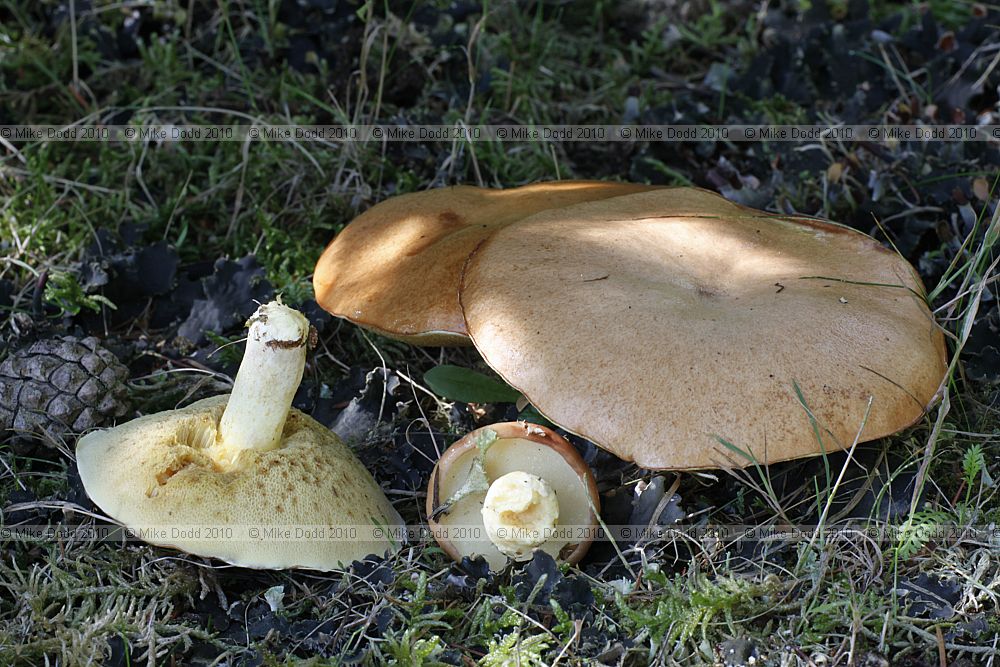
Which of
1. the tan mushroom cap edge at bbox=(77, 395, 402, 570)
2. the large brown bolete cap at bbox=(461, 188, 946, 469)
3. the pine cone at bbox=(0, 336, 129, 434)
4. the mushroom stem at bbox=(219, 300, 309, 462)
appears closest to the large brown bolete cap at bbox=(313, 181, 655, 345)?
the large brown bolete cap at bbox=(461, 188, 946, 469)

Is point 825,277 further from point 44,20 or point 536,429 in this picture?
point 44,20

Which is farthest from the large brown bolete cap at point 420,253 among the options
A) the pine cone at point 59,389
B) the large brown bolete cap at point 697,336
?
the pine cone at point 59,389

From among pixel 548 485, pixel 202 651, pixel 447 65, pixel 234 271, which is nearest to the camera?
pixel 202 651

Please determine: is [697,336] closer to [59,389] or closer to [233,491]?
[233,491]

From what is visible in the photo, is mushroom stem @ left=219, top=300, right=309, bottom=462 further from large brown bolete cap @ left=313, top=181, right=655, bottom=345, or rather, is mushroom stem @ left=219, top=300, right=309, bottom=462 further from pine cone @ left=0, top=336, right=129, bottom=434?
pine cone @ left=0, top=336, right=129, bottom=434

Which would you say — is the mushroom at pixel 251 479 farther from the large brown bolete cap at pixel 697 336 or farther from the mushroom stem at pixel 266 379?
the large brown bolete cap at pixel 697 336

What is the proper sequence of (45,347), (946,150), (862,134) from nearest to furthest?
(45,347) → (946,150) → (862,134)

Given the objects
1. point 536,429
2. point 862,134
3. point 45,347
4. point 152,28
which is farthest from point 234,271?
point 862,134

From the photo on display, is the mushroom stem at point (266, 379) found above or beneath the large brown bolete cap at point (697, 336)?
beneath
